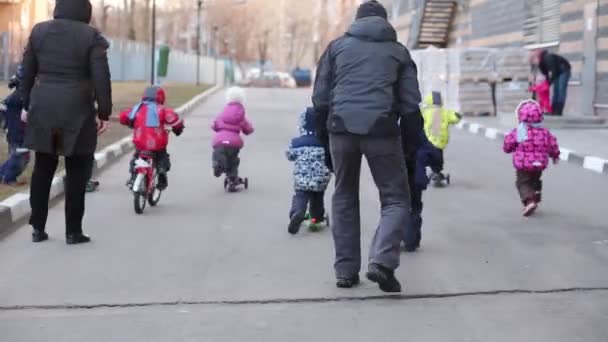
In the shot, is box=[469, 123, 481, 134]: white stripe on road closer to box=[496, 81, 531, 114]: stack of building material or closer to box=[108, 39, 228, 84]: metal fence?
box=[496, 81, 531, 114]: stack of building material

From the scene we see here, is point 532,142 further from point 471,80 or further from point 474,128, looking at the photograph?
point 471,80

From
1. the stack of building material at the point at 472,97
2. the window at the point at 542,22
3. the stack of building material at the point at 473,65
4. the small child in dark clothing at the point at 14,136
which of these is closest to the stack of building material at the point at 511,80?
the stack of building material at the point at 473,65

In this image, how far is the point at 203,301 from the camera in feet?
19.6

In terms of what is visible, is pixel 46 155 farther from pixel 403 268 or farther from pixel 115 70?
pixel 115 70

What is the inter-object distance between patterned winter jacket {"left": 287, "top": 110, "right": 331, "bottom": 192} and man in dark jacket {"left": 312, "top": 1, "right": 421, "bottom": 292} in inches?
77.8

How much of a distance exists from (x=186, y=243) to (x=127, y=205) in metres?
2.36

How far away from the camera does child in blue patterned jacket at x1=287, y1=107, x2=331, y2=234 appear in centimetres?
827

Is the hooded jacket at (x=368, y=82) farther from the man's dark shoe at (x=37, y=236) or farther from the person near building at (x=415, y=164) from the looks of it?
the man's dark shoe at (x=37, y=236)

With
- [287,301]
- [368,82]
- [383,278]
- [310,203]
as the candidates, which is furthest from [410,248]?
[368,82]

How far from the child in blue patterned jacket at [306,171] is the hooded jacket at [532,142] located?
6.93 ft

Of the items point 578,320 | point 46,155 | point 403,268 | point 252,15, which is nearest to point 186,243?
point 46,155

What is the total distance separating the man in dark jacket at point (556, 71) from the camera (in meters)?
20.8

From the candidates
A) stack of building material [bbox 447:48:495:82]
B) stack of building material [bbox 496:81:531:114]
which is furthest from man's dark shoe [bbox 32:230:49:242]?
stack of building material [bbox 496:81:531:114]

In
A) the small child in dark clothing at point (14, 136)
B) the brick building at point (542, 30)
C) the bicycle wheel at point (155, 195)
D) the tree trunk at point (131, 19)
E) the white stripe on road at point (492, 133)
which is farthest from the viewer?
the tree trunk at point (131, 19)
